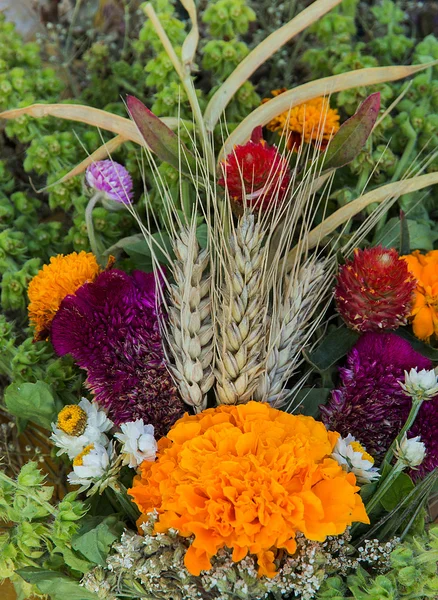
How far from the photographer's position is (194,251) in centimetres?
67

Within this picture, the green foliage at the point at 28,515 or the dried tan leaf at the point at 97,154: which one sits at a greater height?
the dried tan leaf at the point at 97,154

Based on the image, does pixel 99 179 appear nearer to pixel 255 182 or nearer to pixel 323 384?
pixel 255 182

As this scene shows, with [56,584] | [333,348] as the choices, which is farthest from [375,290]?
[56,584]

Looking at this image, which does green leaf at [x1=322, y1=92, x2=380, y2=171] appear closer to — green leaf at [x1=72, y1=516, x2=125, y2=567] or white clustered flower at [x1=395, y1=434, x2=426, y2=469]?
white clustered flower at [x1=395, y1=434, x2=426, y2=469]

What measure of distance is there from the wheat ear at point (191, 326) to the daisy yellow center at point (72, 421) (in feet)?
0.34

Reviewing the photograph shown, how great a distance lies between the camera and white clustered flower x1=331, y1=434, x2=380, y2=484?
1.99ft

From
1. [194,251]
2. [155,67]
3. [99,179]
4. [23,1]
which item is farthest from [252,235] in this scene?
[23,1]

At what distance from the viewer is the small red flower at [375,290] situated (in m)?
0.68

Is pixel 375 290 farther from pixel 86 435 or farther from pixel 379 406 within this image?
pixel 86 435

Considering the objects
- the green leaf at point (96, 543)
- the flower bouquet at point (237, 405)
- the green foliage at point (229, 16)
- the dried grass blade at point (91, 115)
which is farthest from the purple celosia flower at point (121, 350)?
the green foliage at point (229, 16)

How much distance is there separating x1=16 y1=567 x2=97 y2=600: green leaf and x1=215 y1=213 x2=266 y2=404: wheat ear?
0.75 feet

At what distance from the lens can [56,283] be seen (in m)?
0.78

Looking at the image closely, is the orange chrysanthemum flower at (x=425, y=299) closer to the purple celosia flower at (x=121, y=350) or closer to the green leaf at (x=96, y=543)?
the purple celosia flower at (x=121, y=350)

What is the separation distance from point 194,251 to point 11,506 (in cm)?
30
